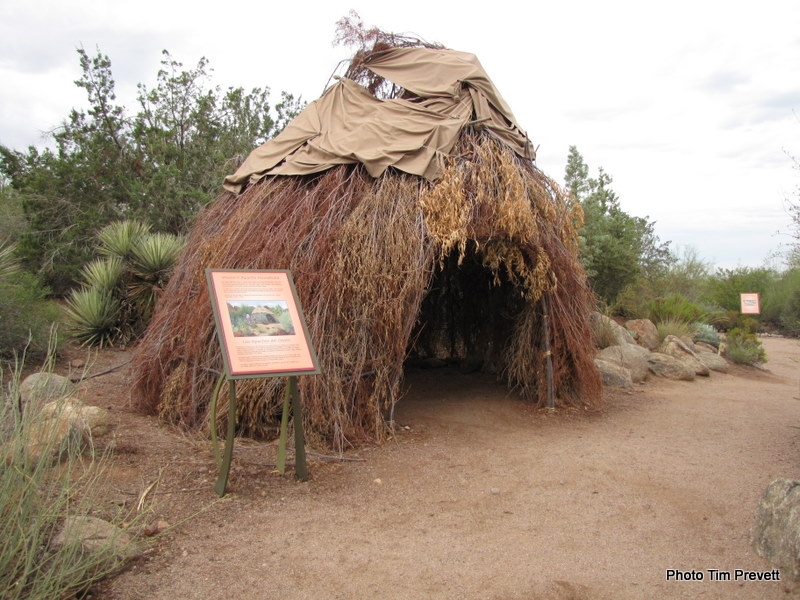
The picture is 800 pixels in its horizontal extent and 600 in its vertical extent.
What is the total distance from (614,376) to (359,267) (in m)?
5.37

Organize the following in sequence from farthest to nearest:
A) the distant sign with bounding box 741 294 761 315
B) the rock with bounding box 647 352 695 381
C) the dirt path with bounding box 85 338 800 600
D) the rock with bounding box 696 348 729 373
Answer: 1. the distant sign with bounding box 741 294 761 315
2. the rock with bounding box 696 348 729 373
3. the rock with bounding box 647 352 695 381
4. the dirt path with bounding box 85 338 800 600

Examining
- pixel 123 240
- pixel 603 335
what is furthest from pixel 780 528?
pixel 123 240

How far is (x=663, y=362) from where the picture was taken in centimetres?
1059

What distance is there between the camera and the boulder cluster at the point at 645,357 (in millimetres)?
9656

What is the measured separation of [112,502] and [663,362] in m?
9.07

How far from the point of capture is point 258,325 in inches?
179

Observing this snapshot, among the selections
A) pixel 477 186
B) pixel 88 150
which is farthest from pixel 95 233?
pixel 477 186

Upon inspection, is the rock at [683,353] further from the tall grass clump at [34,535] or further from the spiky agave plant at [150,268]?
the tall grass clump at [34,535]

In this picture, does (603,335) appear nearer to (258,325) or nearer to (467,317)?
(467,317)

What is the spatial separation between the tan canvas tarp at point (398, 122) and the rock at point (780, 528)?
4122 millimetres

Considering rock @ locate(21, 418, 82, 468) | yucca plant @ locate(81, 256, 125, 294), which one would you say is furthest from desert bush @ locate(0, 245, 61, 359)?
rock @ locate(21, 418, 82, 468)

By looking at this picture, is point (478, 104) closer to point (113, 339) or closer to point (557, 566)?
point (557, 566)

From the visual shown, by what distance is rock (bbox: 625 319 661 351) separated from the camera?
1240 centimetres

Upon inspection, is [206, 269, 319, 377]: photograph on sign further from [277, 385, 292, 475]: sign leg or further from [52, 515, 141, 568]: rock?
[52, 515, 141, 568]: rock
